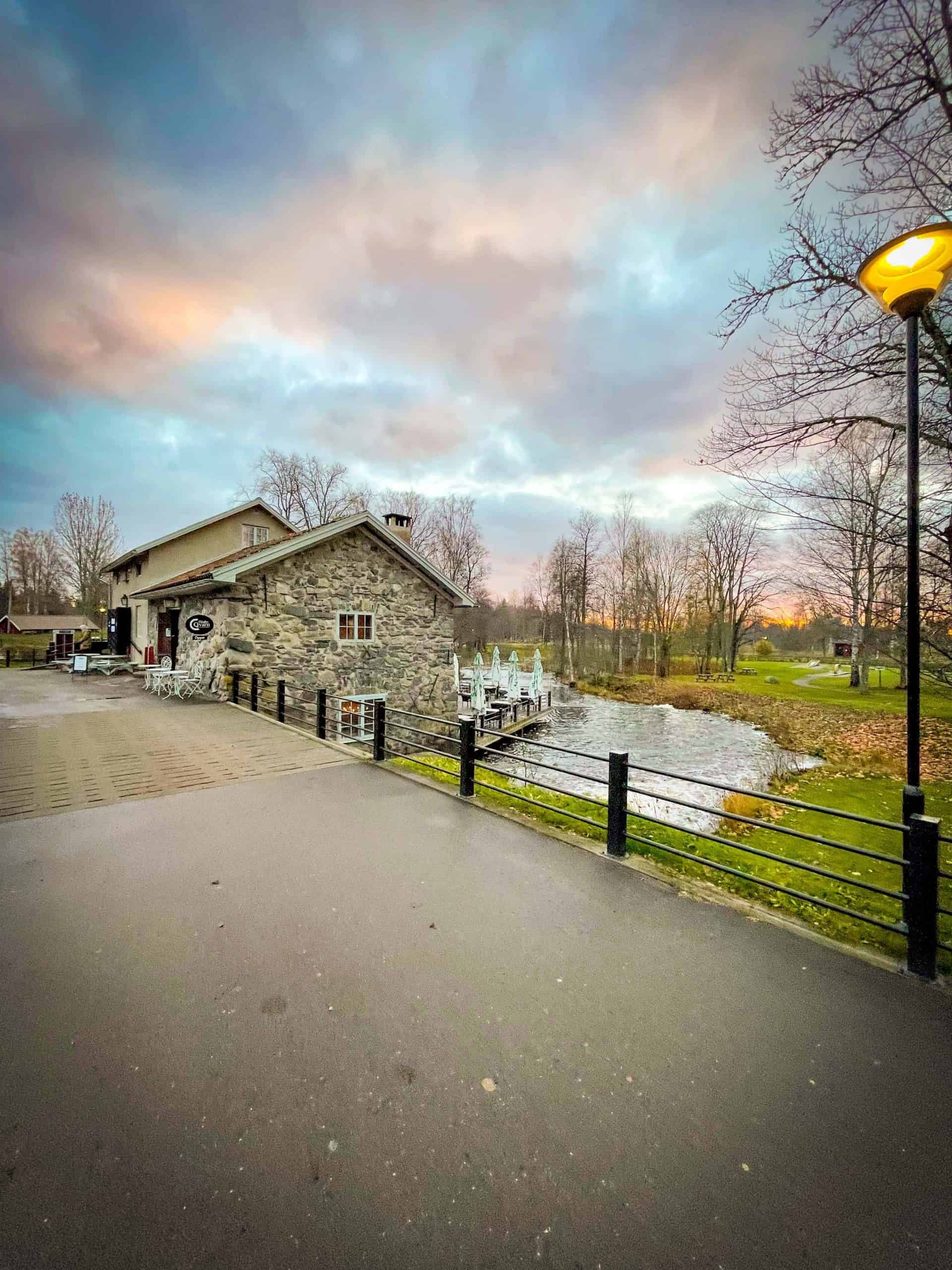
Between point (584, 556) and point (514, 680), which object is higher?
point (584, 556)

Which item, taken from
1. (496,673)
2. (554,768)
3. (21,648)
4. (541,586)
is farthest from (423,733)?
(21,648)

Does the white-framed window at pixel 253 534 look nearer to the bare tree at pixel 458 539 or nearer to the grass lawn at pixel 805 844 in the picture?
the bare tree at pixel 458 539

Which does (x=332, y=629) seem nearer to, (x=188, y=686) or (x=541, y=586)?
(x=188, y=686)

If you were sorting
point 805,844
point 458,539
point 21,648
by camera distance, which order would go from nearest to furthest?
1. point 805,844
2. point 21,648
3. point 458,539

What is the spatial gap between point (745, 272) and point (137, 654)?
75.3 ft

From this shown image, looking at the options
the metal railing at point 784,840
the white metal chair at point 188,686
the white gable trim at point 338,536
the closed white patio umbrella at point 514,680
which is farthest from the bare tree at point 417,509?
the metal railing at point 784,840

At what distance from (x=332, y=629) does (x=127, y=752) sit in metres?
6.07

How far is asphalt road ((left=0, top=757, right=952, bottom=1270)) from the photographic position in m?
1.49

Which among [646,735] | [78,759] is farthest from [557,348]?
[78,759]

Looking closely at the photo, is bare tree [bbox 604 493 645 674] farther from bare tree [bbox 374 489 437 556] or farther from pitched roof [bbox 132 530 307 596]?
pitched roof [bbox 132 530 307 596]

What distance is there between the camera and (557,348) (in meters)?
16.6

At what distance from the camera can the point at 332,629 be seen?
12797mm

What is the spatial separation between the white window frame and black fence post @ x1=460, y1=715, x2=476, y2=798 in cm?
818

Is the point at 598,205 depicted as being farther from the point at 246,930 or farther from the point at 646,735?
the point at 646,735
